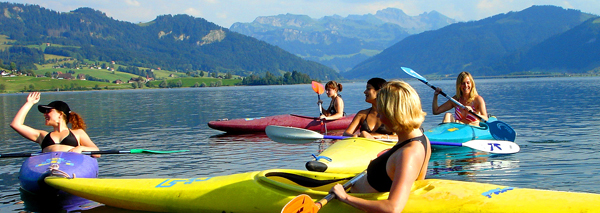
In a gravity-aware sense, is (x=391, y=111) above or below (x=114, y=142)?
above

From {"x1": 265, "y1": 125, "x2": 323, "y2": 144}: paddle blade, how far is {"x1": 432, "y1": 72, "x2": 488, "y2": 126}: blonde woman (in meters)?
3.03

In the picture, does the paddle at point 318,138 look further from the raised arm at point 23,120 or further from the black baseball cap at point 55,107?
the raised arm at point 23,120

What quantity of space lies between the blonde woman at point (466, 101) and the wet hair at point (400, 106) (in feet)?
24.6

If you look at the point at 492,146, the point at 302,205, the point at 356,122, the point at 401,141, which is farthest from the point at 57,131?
the point at 492,146

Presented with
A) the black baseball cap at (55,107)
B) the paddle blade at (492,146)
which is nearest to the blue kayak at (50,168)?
the black baseball cap at (55,107)

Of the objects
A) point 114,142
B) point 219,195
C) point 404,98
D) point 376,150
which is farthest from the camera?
point 114,142

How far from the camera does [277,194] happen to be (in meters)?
5.97

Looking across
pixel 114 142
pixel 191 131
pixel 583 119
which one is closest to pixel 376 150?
pixel 114 142

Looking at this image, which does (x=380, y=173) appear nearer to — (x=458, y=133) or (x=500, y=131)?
(x=458, y=133)

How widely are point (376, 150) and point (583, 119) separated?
15.4m

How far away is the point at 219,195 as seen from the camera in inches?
256

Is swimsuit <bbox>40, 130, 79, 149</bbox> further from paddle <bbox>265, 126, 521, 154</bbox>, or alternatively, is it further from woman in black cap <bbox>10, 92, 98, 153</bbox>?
paddle <bbox>265, 126, 521, 154</bbox>

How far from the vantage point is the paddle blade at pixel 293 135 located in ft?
36.1

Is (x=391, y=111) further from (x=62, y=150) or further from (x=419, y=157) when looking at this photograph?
(x=62, y=150)
